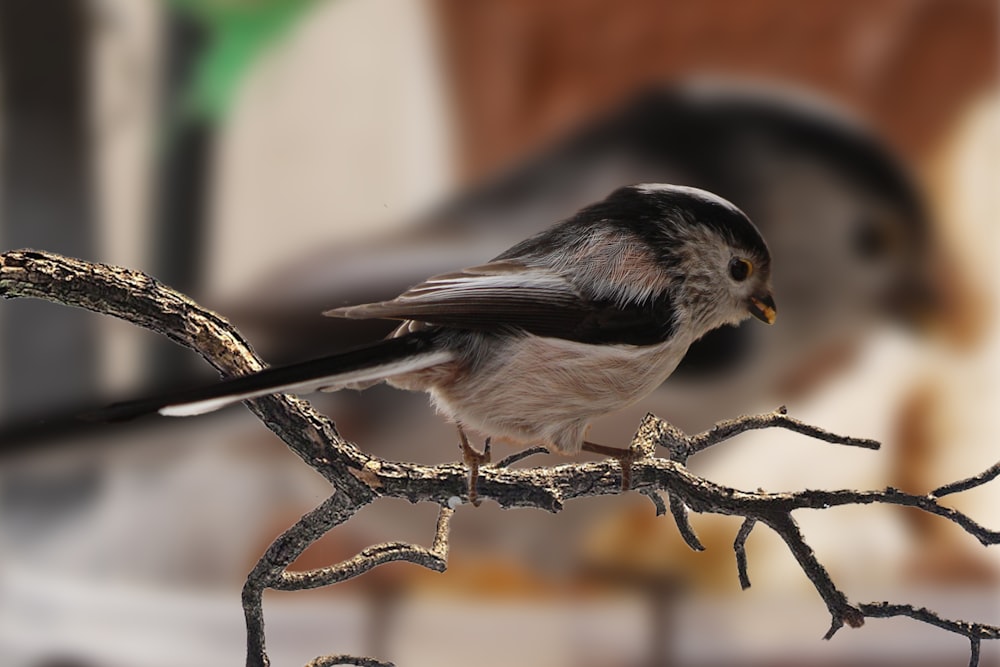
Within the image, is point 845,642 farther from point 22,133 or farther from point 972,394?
point 22,133

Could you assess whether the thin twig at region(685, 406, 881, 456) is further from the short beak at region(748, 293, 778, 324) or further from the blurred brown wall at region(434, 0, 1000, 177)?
the blurred brown wall at region(434, 0, 1000, 177)

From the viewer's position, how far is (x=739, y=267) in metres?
0.38

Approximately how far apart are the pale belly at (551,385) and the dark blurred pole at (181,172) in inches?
29.6

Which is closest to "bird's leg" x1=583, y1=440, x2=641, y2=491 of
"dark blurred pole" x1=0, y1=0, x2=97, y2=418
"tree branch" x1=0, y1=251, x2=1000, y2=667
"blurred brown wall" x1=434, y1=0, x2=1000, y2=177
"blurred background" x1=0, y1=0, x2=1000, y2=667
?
"tree branch" x1=0, y1=251, x2=1000, y2=667

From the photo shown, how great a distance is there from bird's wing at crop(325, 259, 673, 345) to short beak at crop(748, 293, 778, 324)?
0.04 metres

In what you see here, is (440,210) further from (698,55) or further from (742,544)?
(742,544)

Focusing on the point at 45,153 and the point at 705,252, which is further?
the point at 45,153

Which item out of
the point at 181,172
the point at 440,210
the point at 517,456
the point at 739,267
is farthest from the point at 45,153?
the point at 739,267

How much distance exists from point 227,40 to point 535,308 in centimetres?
90

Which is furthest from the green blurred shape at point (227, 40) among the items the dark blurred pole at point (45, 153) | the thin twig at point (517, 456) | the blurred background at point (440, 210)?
the thin twig at point (517, 456)

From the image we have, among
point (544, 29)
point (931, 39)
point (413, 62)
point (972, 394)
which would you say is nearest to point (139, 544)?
point (413, 62)

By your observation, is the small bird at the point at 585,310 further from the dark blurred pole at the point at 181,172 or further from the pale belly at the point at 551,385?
the dark blurred pole at the point at 181,172

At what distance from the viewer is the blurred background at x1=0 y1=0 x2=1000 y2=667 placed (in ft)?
3.39

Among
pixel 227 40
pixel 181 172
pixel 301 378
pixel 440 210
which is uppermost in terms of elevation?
pixel 227 40
